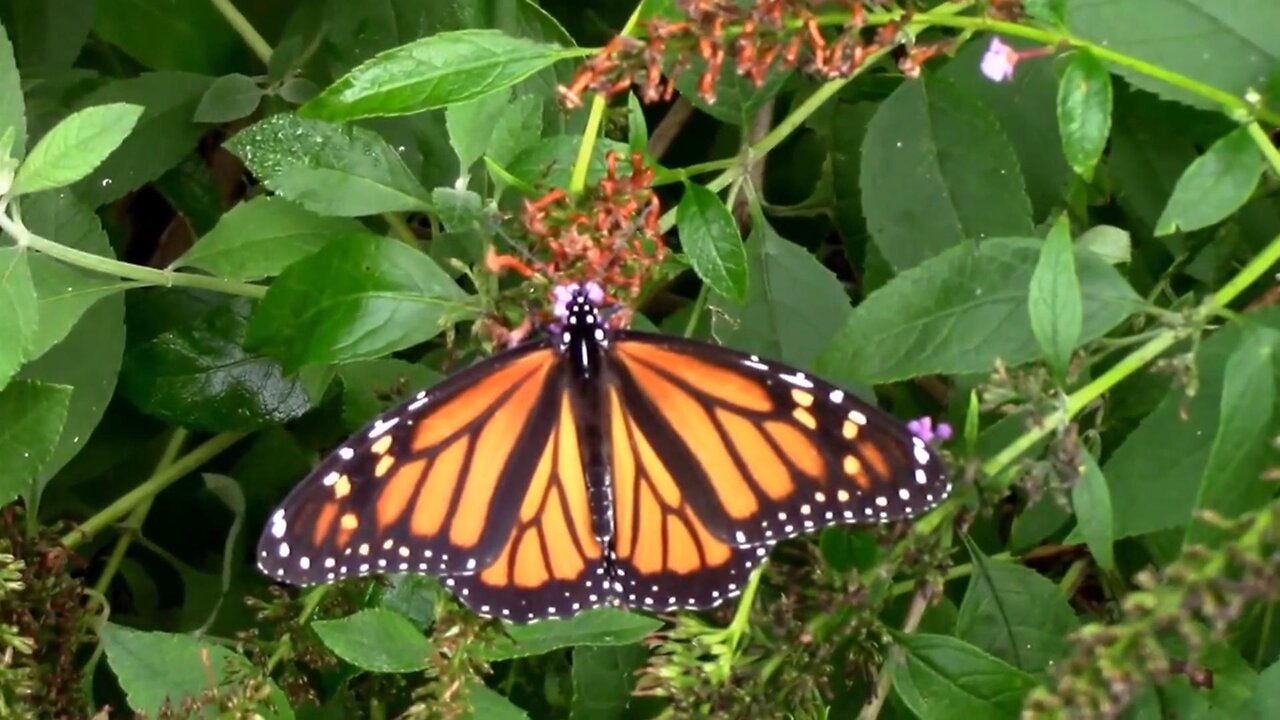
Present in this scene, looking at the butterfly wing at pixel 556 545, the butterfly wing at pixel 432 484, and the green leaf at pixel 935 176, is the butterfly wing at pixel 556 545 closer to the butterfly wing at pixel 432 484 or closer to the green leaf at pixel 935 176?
the butterfly wing at pixel 432 484

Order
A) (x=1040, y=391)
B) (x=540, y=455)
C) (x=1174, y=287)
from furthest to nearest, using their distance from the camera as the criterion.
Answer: (x=1174, y=287) → (x=540, y=455) → (x=1040, y=391)

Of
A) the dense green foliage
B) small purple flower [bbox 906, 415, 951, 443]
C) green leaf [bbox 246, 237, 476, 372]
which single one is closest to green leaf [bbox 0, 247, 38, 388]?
the dense green foliage

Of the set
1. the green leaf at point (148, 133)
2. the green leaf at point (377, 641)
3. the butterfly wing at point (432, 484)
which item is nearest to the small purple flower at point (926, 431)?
the butterfly wing at point (432, 484)

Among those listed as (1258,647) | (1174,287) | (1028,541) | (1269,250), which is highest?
(1174,287)

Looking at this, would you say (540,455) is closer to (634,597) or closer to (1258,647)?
(634,597)

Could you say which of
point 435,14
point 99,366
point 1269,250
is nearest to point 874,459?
point 1269,250

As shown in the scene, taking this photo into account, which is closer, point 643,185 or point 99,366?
point 643,185

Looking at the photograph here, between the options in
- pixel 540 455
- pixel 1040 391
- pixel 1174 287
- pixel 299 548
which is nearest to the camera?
pixel 1040 391
